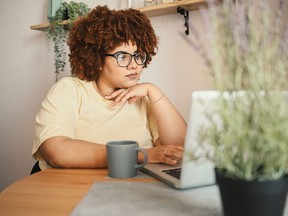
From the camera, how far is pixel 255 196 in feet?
1.41

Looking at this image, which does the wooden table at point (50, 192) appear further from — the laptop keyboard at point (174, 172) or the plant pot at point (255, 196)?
the plant pot at point (255, 196)

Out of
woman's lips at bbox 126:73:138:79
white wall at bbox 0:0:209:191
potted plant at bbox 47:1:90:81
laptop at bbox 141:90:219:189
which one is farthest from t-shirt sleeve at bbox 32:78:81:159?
white wall at bbox 0:0:209:191

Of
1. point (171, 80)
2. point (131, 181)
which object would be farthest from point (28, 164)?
point (131, 181)

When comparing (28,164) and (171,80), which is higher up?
(171,80)

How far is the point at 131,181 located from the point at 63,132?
0.40 meters

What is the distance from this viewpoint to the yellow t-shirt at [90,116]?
1.18 meters

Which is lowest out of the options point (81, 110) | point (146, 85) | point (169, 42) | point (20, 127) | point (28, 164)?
point (28, 164)

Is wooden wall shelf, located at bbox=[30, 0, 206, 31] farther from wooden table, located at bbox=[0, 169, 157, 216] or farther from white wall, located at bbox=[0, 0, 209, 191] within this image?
wooden table, located at bbox=[0, 169, 157, 216]

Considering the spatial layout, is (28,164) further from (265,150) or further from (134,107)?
(265,150)

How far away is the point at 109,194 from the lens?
0.73 metres

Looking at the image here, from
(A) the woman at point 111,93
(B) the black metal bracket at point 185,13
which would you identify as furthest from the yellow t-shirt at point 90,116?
(B) the black metal bracket at point 185,13

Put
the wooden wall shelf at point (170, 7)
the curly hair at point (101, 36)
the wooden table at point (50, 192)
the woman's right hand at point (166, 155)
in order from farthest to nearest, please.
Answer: the wooden wall shelf at point (170, 7) → the curly hair at point (101, 36) → the woman's right hand at point (166, 155) → the wooden table at point (50, 192)

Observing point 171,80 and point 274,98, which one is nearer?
point 274,98

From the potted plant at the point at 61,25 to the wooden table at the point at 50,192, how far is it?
5.24ft
